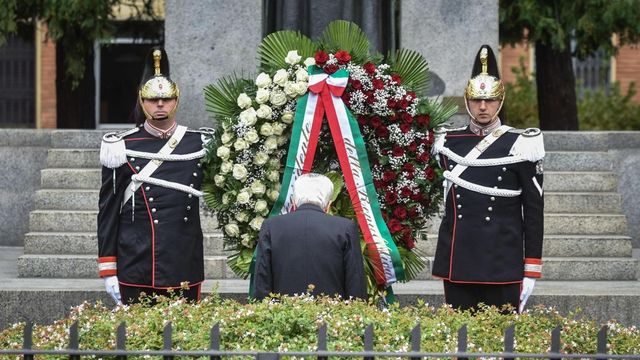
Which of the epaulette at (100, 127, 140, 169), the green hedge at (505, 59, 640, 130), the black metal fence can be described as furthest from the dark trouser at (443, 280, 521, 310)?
the green hedge at (505, 59, 640, 130)

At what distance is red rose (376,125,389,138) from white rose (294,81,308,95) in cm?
46

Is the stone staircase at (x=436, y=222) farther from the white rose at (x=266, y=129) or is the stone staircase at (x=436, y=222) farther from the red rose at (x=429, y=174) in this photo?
the white rose at (x=266, y=129)

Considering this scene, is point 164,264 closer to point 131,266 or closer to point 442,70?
point 131,266

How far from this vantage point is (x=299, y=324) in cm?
624

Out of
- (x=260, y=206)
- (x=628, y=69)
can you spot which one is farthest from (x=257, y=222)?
(x=628, y=69)

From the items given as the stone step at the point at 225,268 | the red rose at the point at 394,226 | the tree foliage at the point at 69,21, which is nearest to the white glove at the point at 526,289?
the red rose at the point at 394,226

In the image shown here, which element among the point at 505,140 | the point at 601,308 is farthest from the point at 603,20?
the point at 505,140

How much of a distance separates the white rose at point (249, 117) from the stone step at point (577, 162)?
5214 millimetres

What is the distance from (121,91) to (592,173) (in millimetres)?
15434

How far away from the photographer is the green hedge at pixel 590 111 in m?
20.4

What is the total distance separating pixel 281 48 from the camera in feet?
26.2

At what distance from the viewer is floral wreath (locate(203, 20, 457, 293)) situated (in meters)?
7.71

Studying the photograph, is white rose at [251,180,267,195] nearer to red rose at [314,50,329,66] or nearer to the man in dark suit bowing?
red rose at [314,50,329,66]

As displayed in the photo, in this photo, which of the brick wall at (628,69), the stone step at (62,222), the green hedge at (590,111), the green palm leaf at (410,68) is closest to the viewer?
the green palm leaf at (410,68)
